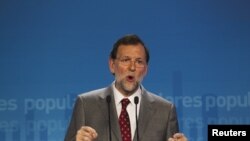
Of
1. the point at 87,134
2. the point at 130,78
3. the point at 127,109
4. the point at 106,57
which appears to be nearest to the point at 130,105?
the point at 127,109

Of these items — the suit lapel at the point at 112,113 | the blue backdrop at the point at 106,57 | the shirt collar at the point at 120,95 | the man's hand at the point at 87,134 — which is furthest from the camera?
the blue backdrop at the point at 106,57

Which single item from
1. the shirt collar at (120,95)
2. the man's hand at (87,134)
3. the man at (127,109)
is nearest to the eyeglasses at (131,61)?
the man at (127,109)

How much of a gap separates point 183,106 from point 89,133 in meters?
1.59

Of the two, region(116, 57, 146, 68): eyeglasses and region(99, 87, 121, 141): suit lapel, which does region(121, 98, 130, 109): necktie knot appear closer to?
region(99, 87, 121, 141): suit lapel

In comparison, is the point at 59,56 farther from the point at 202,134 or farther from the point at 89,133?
the point at 89,133

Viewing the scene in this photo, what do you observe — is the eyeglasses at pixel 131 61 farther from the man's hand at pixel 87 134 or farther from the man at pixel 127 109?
the man's hand at pixel 87 134

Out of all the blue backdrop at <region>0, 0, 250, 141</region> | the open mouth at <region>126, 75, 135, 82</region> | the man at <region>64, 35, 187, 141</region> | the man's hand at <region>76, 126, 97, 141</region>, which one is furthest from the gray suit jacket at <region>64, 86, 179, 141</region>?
the blue backdrop at <region>0, 0, 250, 141</region>

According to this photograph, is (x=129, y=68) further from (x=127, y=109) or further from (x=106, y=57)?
(x=106, y=57)

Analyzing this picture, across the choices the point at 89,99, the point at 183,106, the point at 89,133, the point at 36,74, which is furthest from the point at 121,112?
the point at 36,74

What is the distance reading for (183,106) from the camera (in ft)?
11.1

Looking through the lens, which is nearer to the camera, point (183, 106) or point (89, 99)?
point (89, 99)

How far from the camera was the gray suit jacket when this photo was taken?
2.16m

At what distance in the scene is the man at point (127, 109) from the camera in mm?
2164

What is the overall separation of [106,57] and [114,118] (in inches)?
51.9
